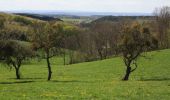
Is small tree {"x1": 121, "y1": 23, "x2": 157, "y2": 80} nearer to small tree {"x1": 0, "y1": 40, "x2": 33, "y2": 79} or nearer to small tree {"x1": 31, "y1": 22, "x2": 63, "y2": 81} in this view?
small tree {"x1": 31, "y1": 22, "x2": 63, "y2": 81}

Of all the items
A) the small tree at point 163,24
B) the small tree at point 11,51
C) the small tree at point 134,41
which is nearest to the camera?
the small tree at point 134,41

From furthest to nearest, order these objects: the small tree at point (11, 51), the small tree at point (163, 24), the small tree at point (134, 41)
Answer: the small tree at point (163, 24), the small tree at point (11, 51), the small tree at point (134, 41)

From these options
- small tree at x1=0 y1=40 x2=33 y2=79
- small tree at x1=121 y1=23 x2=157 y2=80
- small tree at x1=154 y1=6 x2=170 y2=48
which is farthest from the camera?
small tree at x1=154 y1=6 x2=170 y2=48

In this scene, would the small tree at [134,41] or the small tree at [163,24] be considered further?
the small tree at [163,24]

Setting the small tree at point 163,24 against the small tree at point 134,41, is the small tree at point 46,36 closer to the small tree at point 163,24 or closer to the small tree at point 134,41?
the small tree at point 134,41

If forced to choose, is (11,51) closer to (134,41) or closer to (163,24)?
(134,41)

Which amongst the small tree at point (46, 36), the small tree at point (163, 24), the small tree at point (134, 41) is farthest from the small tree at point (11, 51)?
the small tree at point (163, 24)

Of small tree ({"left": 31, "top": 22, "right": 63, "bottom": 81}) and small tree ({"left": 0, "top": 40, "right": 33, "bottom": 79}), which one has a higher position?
small tree ({"left": 31, "top": 22, "right": 63, "bottom": 81})

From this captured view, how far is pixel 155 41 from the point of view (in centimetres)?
5509

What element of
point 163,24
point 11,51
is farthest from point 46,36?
point 163,24

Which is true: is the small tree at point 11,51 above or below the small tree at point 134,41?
below

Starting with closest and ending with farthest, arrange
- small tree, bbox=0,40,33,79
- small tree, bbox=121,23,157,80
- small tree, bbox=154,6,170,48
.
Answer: small tree, bbox=121,23,157,80
small tree, bbox=0,40,33,79
small tree, bbox=154,6,170,48

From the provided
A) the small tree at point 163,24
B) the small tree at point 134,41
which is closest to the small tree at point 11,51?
the small tree at point 134,41

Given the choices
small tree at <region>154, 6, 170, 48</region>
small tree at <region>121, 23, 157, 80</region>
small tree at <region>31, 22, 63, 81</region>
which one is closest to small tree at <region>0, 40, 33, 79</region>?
small tree at <region>31, 22, 63, 81</region>
